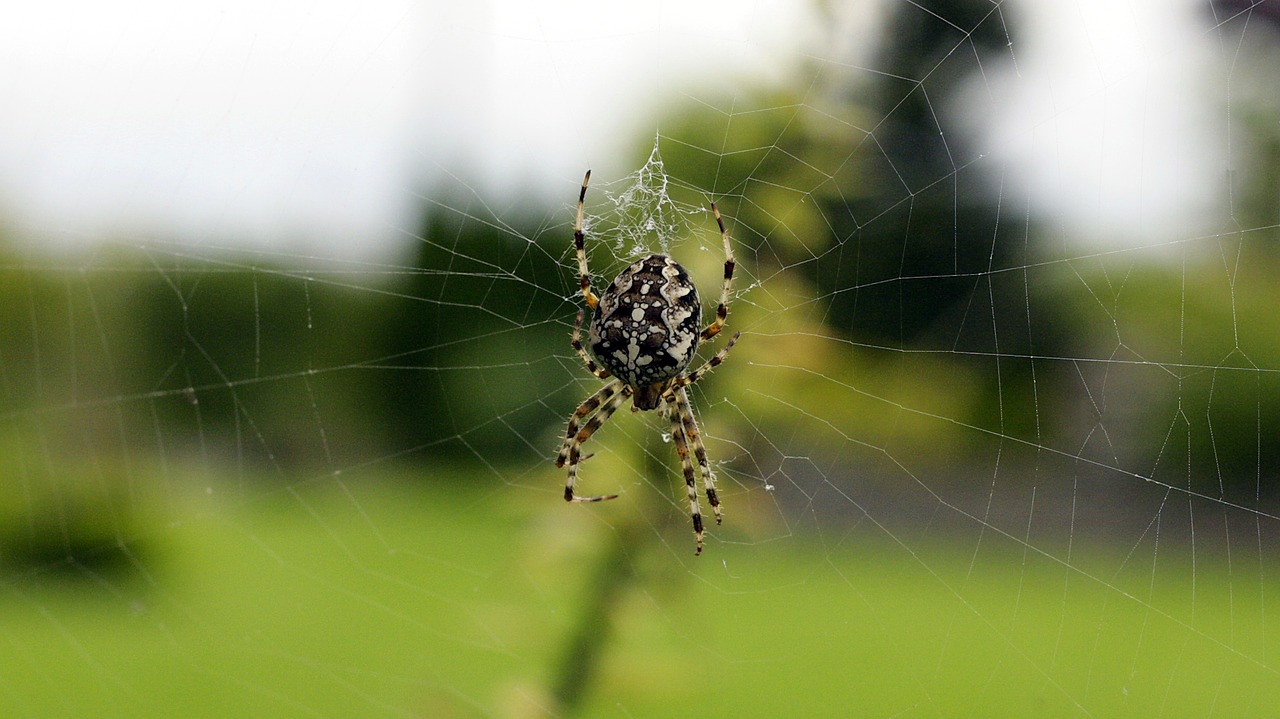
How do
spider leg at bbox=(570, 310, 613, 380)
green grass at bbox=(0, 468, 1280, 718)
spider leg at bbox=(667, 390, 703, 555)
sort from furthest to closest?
green grass at bbox=(0, 468, 1280, 718), spider leg at bbox=(667, 390, 703, 555), spider leg at bbox=(570, 310, 613, 380)

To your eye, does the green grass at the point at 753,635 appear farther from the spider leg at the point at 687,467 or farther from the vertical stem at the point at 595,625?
the vertical stem at the point at 595,625

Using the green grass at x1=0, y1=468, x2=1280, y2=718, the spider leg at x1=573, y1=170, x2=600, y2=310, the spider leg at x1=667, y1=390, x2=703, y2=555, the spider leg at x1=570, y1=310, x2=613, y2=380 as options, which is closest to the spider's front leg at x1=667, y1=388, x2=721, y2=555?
the spider leg at x1=667, y1=390, x2=703, y2=555

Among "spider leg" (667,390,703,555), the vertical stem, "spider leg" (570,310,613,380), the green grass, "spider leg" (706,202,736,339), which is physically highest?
"spider leg" (706,202,736,339)

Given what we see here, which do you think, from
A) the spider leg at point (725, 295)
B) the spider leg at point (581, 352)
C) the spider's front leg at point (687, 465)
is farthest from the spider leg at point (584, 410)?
the spider leg at point (725, 295)

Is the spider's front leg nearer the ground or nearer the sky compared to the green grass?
nearer the sky

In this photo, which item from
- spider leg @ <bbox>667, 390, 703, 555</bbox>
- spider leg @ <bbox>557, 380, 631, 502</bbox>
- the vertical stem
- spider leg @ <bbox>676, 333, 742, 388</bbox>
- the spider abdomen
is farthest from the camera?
spider leg @ <bbox>557, 380, 631, 502</bbox>

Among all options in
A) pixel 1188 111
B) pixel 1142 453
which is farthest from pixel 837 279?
pixel 1142 453

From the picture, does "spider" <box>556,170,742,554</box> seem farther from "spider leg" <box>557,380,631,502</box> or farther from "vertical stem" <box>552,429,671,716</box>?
"vertical stem" <box>552,429,671,716</box>

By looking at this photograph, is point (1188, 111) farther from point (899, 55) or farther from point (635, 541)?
point (635, 541)
